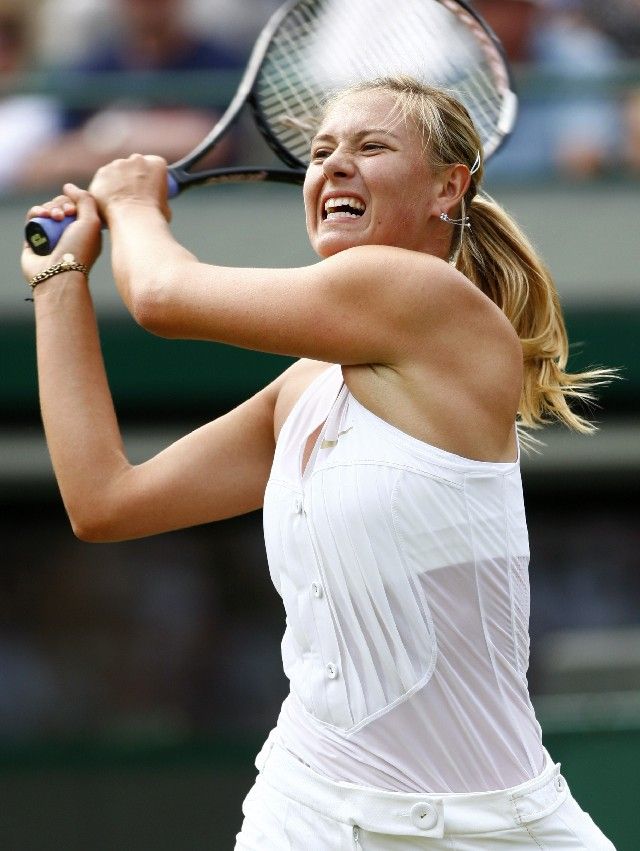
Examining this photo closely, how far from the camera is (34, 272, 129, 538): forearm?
2.41 metres

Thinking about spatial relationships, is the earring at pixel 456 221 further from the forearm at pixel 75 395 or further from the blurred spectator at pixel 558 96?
the blurred spectator at pixel 558 96

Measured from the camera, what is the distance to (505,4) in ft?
21.6

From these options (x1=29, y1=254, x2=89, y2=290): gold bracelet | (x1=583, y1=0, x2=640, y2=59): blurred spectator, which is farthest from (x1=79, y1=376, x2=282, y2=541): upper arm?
(x1=583, y1=0, x2=640, y2=59): blurred spectator

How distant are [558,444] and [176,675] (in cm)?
210

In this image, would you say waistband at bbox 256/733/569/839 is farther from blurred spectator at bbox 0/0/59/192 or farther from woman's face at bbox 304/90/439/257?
blurred spectator at bbox 0/0/59/192

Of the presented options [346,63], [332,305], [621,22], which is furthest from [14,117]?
[332,305]

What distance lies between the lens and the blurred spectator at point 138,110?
6469mm

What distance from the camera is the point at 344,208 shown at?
232 cm

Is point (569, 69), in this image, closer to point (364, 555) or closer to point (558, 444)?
point (558, 444)

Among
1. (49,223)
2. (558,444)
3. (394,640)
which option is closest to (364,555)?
(394,640)

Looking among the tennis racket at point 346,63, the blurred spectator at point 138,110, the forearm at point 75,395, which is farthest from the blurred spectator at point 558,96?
the forearm at point 75,395

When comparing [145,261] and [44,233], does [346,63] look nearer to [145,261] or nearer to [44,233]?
[44,233]

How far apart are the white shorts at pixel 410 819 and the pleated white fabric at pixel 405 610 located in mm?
23

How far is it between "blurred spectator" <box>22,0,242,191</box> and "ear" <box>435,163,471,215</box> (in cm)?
399
